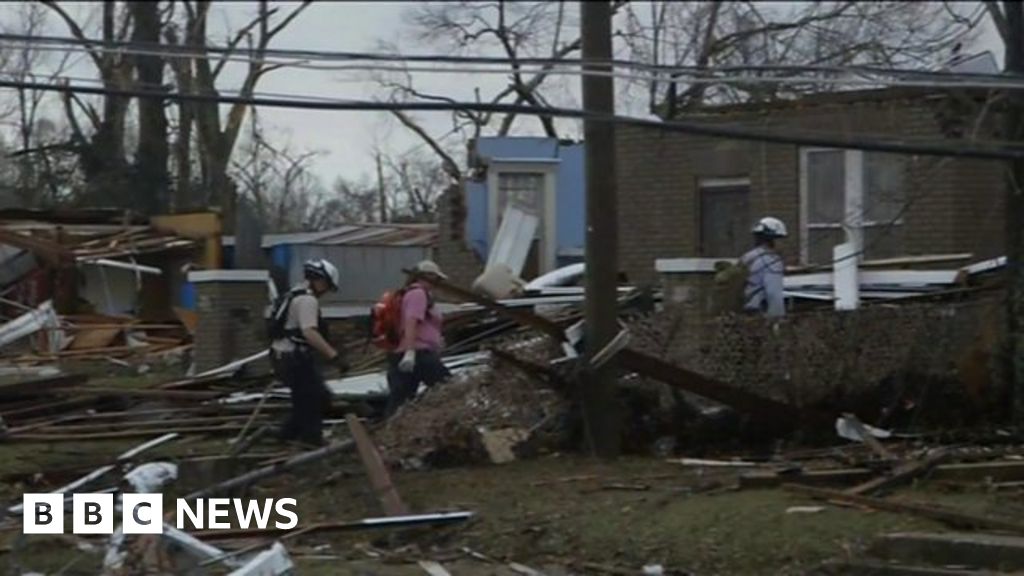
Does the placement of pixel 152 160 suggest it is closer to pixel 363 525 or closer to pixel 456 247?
pixel 456 247

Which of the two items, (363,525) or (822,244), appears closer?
(363,525)

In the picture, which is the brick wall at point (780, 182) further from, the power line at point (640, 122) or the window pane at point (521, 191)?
the power line at point (640, 122)

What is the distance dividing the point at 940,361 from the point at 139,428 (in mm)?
7195

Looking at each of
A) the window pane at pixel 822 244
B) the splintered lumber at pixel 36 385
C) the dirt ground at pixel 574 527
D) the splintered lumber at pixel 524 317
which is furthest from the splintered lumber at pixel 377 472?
the window pane at pixel 822 244

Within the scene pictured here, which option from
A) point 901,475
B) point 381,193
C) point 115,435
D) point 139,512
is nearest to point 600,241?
point 901,475

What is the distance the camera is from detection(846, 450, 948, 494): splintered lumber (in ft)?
39.6

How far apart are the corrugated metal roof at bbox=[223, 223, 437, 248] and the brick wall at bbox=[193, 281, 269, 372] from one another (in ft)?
24.9

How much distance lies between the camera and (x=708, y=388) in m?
14.6

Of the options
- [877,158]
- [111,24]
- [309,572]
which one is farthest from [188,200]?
[309,572]

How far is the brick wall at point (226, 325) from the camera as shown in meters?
22.4

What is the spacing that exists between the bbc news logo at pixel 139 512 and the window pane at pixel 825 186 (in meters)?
11.9

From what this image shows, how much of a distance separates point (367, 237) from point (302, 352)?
53.2ft

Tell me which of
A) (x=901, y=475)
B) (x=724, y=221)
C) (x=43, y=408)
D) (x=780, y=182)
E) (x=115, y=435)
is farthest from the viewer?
(x=724, y=221)

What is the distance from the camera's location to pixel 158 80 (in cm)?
3478
